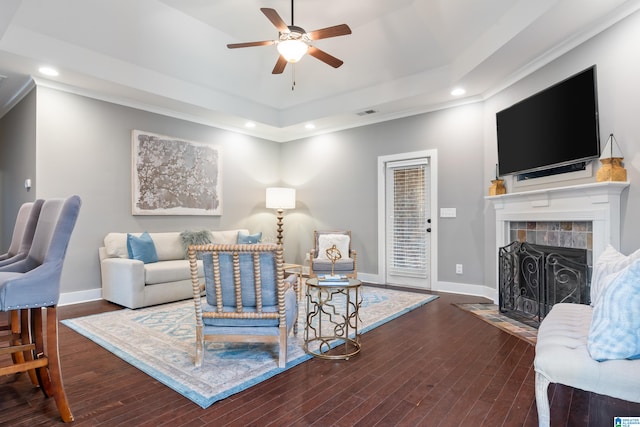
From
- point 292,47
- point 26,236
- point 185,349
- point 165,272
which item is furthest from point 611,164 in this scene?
point 165,272

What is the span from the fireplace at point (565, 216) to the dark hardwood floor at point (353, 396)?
114 centimetres

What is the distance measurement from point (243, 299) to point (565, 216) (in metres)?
3.09

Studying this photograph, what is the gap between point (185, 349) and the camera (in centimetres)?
289

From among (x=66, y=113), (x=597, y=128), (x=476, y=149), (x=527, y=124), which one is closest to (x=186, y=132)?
(x=66, y=113)

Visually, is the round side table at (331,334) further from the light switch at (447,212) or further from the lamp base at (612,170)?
the light switch at (447,212)

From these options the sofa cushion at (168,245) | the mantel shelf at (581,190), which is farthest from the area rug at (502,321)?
the sofa cushion at (168,245)

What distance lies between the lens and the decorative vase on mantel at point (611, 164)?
293 cm

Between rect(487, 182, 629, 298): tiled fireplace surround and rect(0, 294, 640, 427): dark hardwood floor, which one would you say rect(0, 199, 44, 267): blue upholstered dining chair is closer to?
rect(0, 294, 640, 427): dark hardwood floor

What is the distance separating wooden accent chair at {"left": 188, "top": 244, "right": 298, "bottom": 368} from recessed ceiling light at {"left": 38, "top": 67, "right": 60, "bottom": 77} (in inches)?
129

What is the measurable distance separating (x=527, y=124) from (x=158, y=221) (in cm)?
506

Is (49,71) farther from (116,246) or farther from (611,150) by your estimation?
(611,150)

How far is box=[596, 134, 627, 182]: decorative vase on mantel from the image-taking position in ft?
9.62

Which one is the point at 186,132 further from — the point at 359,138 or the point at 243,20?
the point at 359,138

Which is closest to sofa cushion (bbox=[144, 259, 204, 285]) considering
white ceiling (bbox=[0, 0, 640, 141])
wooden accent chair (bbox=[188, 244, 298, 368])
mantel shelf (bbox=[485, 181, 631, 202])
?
wooden accent chair (bbox=[188, 244, 298, 368])
